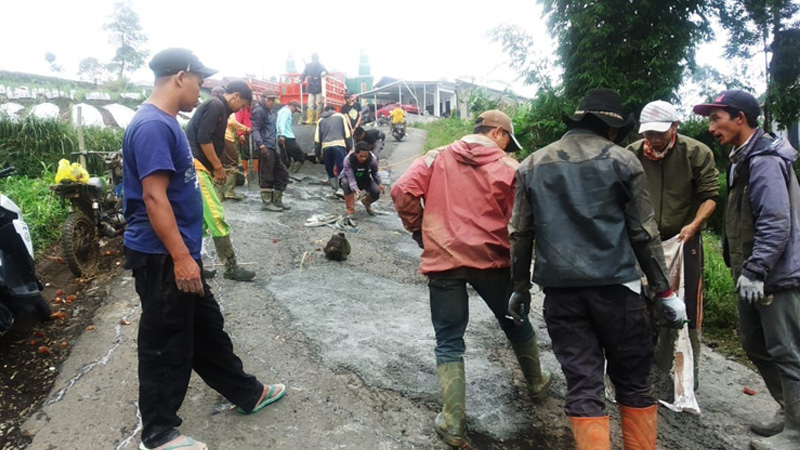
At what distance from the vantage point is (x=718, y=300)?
5367mm

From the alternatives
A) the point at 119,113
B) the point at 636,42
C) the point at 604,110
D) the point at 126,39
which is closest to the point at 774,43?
the point at 636,42

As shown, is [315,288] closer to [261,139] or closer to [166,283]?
[166,283]

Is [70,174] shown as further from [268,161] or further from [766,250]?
[766,250]

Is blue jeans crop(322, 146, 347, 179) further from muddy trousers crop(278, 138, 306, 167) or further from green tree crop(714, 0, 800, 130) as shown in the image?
green tree crop(714, 0, 800, 130)

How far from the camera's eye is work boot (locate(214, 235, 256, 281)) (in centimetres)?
508

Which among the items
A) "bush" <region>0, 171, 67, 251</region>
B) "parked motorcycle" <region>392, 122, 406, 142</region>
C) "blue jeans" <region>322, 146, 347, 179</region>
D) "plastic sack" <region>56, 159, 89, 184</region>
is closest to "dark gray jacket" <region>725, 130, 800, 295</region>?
"plastic sack" <region>56, 159, 89, 184</region>

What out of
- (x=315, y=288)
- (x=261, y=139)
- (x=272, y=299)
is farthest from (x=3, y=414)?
(x=261, y=139)

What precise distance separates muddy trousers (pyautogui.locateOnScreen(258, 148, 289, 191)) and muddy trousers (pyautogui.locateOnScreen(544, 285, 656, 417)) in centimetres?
643

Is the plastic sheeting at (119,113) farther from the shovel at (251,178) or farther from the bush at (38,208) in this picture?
the bush at (38,208)

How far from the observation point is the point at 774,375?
3.12 m

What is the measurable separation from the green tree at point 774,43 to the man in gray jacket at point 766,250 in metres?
8.47

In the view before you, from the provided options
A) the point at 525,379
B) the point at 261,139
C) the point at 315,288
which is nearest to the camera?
the point at 525,379

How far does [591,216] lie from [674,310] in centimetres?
65

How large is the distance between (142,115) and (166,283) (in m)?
0.76
